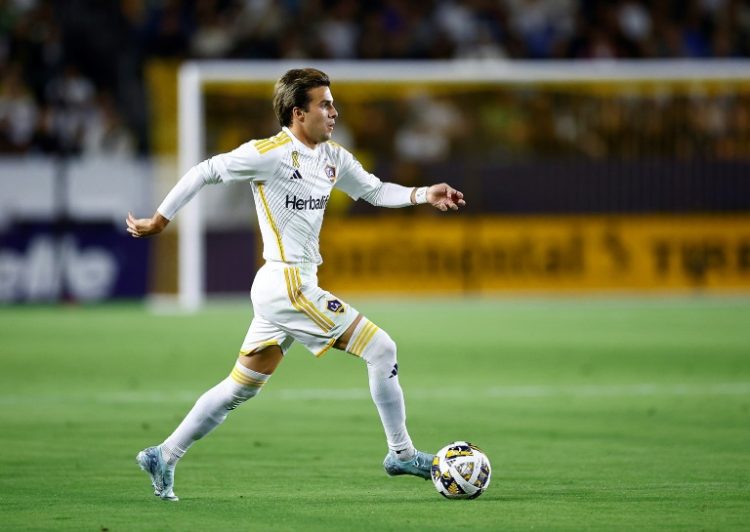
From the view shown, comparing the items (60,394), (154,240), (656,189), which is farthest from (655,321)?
(60,394)

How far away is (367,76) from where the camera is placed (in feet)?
78.7

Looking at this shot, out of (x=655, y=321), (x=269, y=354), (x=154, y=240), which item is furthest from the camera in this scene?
(x=154, y=240)

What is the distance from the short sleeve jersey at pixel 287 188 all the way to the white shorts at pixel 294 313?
0.43ft

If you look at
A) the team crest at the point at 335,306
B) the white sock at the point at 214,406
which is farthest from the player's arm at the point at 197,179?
the white sock at the point at 214,406

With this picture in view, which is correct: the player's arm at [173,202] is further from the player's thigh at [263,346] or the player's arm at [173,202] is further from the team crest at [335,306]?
the team crest at [335,306]

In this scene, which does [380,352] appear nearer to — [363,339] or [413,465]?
[363,339]

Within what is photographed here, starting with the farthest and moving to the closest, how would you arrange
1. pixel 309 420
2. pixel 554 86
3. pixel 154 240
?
pixel 554 86, pixel 154 240, pixel 309 420

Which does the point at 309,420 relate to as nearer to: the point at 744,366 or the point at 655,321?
the point at 744,366

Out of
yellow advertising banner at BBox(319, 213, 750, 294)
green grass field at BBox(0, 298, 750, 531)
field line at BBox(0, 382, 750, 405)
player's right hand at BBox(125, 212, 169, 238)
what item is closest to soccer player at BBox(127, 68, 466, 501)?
player's right hand at BBox(125, 212, 169, 238)

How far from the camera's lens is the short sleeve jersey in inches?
305

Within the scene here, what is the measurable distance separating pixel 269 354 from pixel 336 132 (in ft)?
55.5

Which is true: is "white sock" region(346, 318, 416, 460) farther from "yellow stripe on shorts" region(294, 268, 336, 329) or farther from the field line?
the field line

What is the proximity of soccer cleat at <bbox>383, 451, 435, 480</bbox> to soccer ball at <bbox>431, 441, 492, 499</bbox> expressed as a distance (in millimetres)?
219

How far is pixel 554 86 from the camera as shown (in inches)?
988
